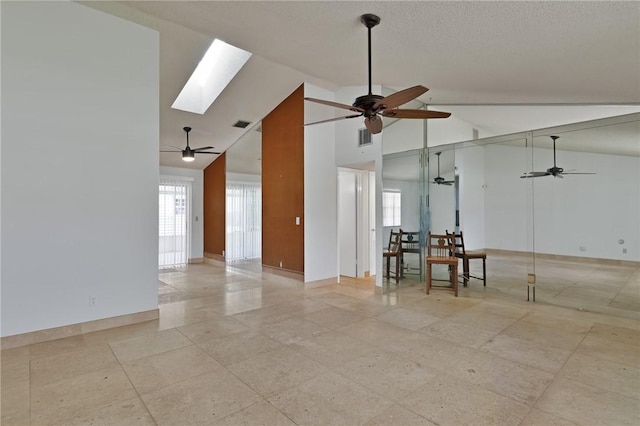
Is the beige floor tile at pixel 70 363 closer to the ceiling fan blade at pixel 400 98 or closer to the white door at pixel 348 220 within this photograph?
the ceiling fan blade at pixel 400 98

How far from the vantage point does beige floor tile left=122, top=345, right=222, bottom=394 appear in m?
2.52

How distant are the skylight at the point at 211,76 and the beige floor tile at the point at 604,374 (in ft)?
17.8

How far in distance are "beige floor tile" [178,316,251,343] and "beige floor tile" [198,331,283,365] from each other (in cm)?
12

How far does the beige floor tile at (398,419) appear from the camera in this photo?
2020 millimetres

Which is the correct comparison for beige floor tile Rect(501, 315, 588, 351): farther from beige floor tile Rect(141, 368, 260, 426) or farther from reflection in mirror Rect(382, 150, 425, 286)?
beige floor tile Rect(141, 368, 260, 426)

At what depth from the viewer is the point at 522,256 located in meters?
5.17

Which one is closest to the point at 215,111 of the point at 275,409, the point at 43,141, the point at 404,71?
the point at 43,141

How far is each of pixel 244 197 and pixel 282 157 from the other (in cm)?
341

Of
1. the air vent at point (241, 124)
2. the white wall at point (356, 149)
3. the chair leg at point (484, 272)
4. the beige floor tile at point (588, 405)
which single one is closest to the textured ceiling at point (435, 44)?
the white wall at point (356, 149)

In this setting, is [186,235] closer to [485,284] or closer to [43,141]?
[43,141]

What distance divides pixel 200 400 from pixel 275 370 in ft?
2.16

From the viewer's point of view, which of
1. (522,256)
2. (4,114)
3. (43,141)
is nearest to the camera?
(4,114)

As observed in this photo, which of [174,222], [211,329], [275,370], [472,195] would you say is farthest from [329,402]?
[174,222]

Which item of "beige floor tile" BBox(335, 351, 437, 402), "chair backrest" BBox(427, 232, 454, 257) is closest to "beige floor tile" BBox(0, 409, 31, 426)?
"beige floor tile" BBox(335, 351, 437, 402)
